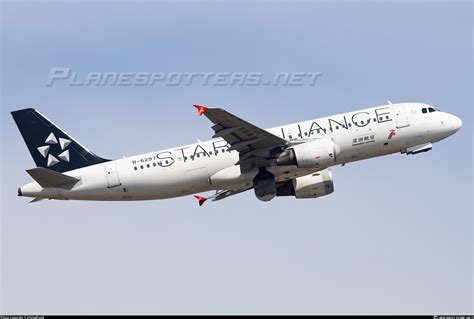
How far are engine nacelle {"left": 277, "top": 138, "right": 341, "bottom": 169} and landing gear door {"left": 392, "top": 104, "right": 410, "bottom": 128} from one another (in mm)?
4853

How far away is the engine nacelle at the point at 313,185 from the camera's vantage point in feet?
196

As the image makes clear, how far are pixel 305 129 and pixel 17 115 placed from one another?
2025 cm

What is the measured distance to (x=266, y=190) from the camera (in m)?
55.9

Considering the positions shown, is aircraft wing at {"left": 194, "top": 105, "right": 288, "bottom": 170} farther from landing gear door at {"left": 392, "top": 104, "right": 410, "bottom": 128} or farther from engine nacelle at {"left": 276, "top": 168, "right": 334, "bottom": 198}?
landing gear door at {"left": 392, "top": 104, "right": 410, "bottom": 128}

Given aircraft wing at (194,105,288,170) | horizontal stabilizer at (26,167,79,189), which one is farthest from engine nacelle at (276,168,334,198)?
horizontal stabilizer at (26,167,79,189)

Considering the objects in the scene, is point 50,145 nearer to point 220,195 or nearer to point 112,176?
point 112,176

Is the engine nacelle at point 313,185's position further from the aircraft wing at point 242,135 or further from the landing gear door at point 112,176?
the landing gear door at point 112,176

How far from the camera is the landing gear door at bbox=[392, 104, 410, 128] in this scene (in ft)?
186

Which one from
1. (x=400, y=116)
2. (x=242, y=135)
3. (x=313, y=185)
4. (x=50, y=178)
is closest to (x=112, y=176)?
(x=50, y=178)

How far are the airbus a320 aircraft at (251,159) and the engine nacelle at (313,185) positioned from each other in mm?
2463

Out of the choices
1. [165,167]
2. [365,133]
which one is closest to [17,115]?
[165,167]

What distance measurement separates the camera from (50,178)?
55062 millimetres

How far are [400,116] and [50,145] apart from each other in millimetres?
24338

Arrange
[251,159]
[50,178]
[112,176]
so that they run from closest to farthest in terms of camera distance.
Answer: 1. [50,178]
2. [251,159]
3. [112,176]
